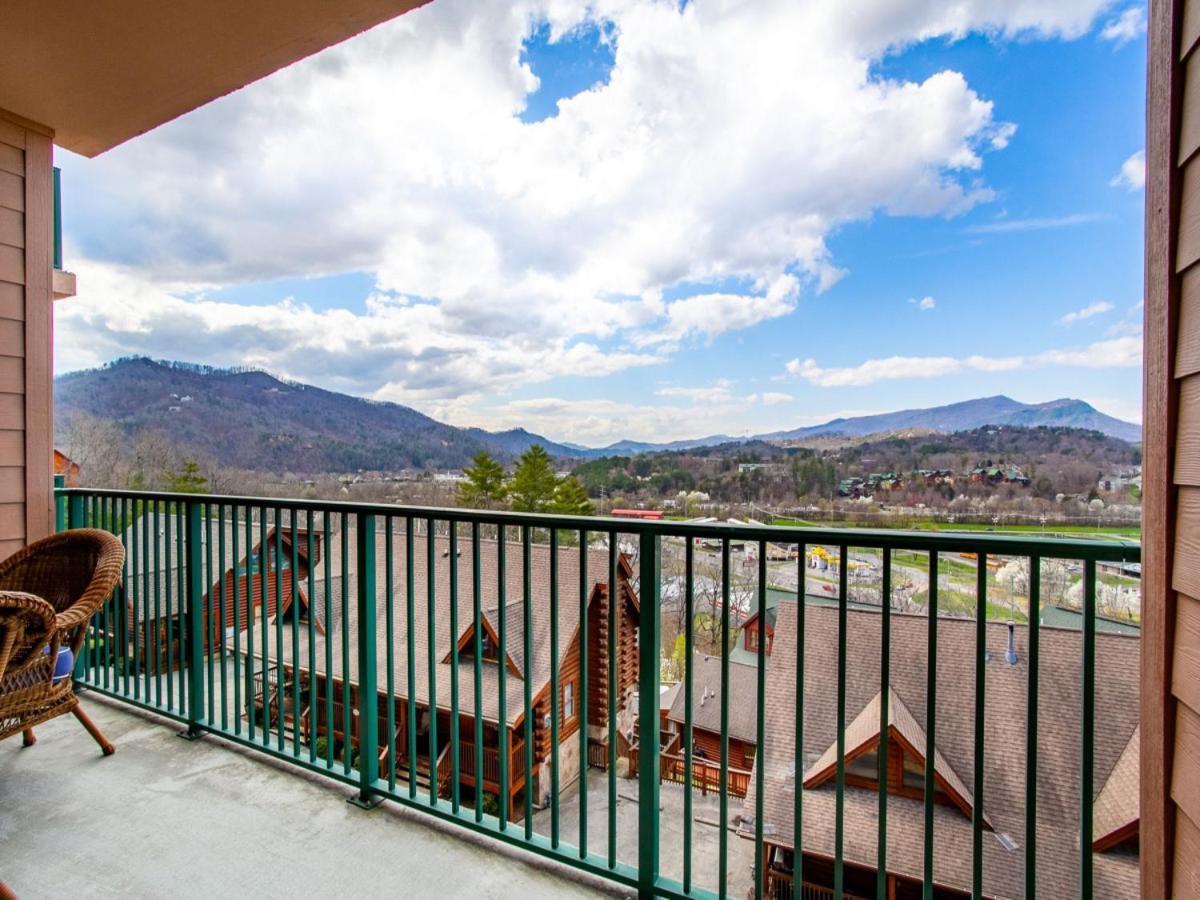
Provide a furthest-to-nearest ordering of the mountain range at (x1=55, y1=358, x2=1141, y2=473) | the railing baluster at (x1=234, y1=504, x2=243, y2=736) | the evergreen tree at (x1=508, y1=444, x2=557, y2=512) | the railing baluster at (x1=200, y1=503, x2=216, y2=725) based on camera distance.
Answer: the evergreen tree at (x1=508, y1=444, x2=557, y2=512) → the mountain range at (x1=55, y1=358, x2=1141, y2=473) → the railing baluster at (x1=200, y1=503, x2=216, y2=725) → the railing baluster at (x1=234, y1=504, x2=243, y2=736)

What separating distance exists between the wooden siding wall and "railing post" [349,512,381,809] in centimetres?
196

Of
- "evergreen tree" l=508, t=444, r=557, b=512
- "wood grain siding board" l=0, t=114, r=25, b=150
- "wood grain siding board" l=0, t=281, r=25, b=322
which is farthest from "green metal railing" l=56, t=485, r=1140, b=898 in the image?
"evergreen tree" l=508, t=444, r=557, b=512

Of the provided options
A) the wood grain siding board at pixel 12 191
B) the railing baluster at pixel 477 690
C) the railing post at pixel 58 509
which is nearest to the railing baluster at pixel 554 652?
the railing baluster at pixel 477 690

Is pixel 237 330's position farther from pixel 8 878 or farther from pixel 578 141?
pixel 8 878

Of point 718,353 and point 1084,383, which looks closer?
point 1084,383

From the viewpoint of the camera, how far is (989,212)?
17094mm

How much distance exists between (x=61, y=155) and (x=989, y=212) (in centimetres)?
2061

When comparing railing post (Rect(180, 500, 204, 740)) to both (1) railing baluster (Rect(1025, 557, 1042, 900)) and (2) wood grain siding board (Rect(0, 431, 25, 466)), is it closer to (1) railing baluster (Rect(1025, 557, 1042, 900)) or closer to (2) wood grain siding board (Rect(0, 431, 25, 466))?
(2) wood grain siding board (Rect(0, 431, 25, 466))

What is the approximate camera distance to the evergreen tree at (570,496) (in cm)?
939

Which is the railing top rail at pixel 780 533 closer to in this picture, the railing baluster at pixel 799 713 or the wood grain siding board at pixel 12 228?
the railing baluster at pixel 799 713

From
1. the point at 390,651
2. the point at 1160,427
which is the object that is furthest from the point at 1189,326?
the point at 390,651

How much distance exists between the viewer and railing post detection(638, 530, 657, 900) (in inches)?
60.6

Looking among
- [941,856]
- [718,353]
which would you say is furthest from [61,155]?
[718,353]

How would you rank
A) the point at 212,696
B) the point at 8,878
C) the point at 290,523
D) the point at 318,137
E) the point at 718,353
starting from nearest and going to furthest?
the point at 8,878, the point at 290,523, the point at 212,696, the point at 318,137, the point at 718,353
